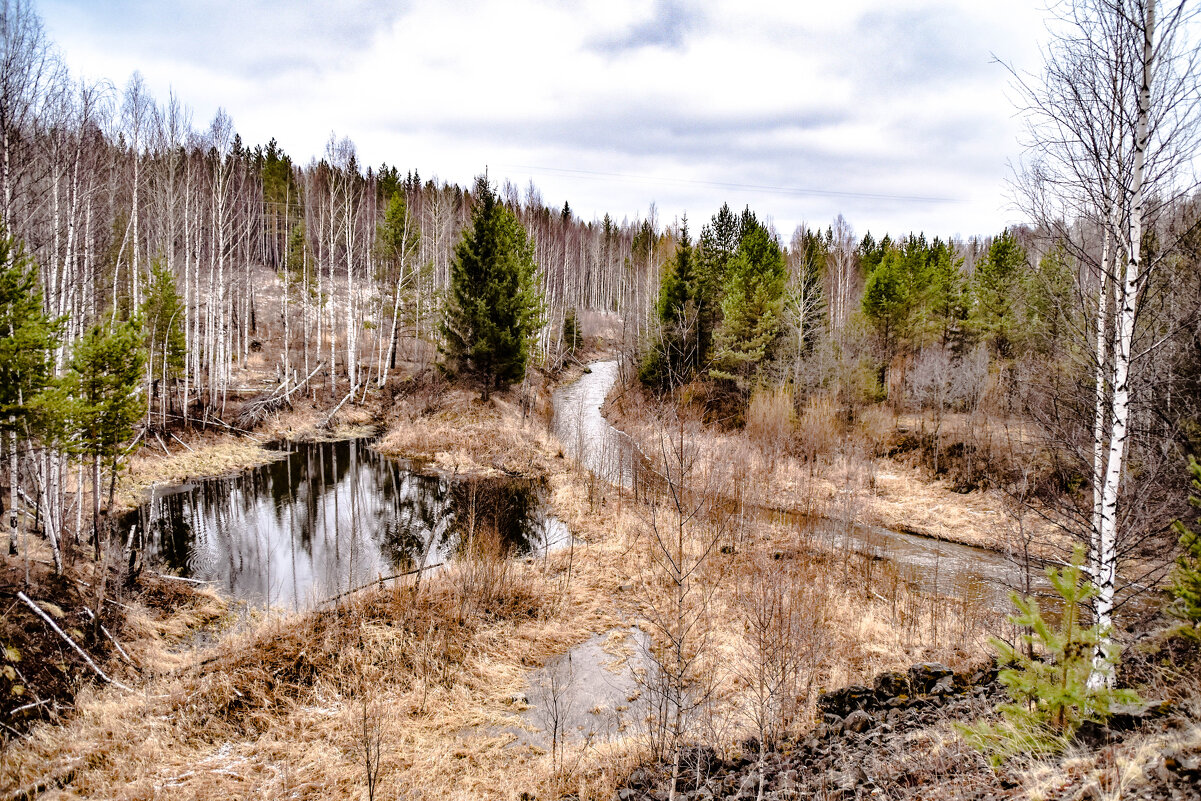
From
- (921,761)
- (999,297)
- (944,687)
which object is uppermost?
(999,297)

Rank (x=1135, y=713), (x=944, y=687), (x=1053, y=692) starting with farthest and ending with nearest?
(x=944, y=687)
(x=1135, y=713)
(x=1053, y=692)

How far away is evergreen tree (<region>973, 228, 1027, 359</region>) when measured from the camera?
90.8 ft

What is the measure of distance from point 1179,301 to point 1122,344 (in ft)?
13.4

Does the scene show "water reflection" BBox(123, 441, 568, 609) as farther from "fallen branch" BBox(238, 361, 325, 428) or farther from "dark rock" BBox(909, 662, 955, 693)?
"dark rock" BBox(909, 662, 955, 693)

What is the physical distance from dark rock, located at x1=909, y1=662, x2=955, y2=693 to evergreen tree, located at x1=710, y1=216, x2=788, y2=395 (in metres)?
18.4

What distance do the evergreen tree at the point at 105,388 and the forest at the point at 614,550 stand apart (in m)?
0.05

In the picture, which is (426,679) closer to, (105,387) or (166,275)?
(105,387)

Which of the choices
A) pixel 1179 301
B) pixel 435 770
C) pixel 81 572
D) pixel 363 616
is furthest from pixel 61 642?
pixel 1179 301

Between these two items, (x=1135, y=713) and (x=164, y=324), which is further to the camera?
(x=164, y=324)

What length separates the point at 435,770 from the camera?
714 centimetres

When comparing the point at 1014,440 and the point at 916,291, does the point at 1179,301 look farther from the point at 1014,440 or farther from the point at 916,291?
the point at 916,291

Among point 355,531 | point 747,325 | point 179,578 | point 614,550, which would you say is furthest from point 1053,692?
point 747,325

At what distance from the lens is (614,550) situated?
50.2 ft

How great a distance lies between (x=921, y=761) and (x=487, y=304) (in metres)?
23.6
